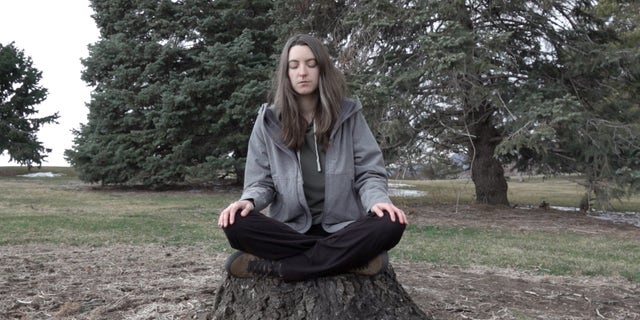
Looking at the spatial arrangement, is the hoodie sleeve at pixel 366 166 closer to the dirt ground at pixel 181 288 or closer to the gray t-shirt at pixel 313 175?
the gray t-shirt at pixel 313 175

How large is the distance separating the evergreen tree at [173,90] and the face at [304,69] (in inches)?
444

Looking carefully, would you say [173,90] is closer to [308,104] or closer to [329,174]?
[308,104]

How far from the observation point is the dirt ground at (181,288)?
3107 mm

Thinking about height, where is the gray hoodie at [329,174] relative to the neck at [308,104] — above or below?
below

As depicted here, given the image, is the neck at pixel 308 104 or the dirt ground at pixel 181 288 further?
the dirt ground at pixel 181 288

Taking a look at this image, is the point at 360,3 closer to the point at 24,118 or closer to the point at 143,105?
the point at 143,105

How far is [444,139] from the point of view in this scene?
1034 cm

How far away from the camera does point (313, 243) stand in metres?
2.45

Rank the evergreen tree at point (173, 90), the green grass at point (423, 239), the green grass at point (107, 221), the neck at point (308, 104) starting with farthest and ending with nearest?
the evergreen tree at point (173, 90), the green grass at point (107, 221), the green grass at point (423, 239), the neck at point (308, 104)

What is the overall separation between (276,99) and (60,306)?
177cm

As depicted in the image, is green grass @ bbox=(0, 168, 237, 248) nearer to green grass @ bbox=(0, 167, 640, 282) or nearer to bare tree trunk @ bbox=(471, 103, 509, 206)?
green grass @ bbox=(0, 167, 640, 282)

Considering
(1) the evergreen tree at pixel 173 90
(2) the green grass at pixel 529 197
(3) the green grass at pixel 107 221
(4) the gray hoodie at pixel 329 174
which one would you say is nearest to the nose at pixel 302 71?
(4) the gray hoodie at pixel 329 174

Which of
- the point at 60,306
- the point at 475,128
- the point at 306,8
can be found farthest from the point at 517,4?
the point at 60,306

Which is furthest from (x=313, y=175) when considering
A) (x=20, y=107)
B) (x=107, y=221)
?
(x=20, y=107)
